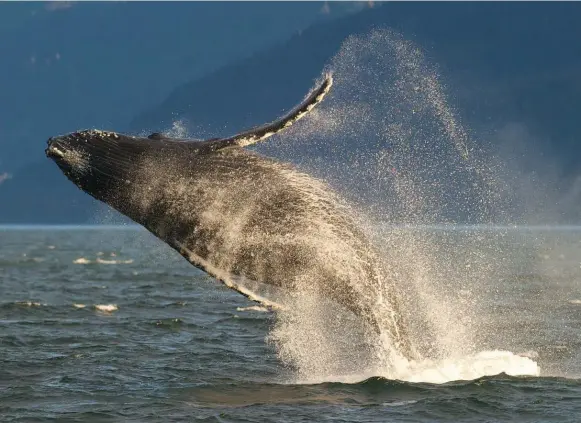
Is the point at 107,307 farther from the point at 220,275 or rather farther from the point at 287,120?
the point at 287,120

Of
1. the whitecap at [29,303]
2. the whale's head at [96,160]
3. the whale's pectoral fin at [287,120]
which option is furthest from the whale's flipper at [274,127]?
the whitecap at [29,303]

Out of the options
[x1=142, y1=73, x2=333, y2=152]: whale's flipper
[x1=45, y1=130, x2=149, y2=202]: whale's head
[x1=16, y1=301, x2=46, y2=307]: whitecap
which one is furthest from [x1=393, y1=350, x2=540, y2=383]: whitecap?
[x1=16, y1=301, x2=46, y2=307]: whitecap

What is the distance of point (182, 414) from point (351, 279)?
3044mm

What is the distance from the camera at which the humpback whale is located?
46.9 ft

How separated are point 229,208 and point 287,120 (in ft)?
6.24

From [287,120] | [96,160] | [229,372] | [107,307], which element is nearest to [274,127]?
[287,120]

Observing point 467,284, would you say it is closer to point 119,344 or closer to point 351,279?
point 119,344

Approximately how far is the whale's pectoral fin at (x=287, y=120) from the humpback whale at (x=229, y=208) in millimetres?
511

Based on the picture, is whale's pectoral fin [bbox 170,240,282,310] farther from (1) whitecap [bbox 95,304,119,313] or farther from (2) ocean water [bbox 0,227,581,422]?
(1) whitecap [bbox 95,304,119,313]

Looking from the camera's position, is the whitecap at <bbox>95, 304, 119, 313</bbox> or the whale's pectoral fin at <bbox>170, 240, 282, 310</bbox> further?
the whitecap at <bbox>95, 304, 119, 313</bbox>

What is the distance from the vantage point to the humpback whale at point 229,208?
14.3 metres

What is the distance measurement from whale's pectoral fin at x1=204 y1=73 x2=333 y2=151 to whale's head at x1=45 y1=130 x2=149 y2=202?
170cm

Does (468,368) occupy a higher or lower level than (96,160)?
lower

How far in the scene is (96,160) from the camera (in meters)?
14.4
